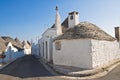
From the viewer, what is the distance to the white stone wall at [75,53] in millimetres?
16953

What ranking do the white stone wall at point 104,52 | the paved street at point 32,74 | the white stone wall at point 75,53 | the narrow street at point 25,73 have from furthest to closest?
the white stone wall at point 104,52 < the white stone wall at point 75,53 < the narrow street at point 25,73 < the paved street at point 32,74

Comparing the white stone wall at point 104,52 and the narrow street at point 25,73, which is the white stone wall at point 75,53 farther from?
the narrow street at point 25,73

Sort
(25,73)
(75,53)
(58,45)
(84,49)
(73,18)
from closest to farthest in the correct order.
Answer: (25,73), (84,49), (75,53), (58,45), (73,18)

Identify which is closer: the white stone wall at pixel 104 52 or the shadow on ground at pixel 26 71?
the shadow on ground at pixel 26 71

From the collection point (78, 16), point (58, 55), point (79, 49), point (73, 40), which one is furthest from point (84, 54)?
point (78, 16)

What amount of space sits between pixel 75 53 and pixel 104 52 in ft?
11.0

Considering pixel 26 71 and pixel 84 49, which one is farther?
pixel 84 49

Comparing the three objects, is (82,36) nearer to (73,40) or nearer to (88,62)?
(73,40)

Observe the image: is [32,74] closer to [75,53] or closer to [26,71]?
[26,71]

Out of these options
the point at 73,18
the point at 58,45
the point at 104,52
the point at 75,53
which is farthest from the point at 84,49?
the point at 73,18

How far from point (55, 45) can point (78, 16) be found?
5.88 m

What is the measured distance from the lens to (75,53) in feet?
59.7

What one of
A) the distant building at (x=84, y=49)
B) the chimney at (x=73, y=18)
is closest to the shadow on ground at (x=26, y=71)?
the distant building at (x=84, y=49)

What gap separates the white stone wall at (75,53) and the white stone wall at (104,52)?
1.90 feet
